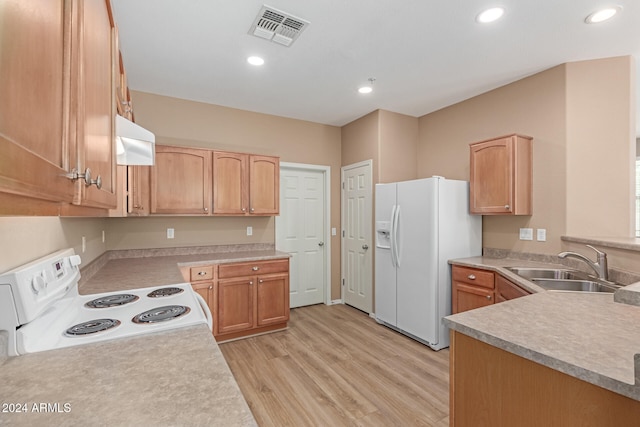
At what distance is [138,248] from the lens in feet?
10.8

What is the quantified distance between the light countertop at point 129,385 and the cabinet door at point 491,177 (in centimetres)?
287

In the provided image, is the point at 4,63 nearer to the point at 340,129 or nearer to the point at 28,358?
the point at 28,358

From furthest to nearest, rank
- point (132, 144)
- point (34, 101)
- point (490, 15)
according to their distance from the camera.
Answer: point (490, 15)
point (132, 144)
point (34, 101)

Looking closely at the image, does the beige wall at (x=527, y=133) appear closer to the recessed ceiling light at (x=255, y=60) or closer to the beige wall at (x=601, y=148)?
the beige wall at (x=601, y=148)

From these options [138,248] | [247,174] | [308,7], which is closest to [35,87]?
[308,7]

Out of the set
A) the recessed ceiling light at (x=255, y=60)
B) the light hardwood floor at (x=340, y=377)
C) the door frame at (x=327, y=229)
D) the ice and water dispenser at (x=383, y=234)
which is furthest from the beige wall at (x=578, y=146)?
the recessed ceiling light at (x=255, y=60)

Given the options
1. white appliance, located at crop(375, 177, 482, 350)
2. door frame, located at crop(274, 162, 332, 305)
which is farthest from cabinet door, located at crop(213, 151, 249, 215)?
white appliance, located at crop(375, 177, 482, 350)

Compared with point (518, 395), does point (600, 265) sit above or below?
above

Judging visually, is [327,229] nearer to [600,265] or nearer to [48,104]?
[600,265]

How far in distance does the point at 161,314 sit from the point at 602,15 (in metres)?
3.29

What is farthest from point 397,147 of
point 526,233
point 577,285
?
point 577,285

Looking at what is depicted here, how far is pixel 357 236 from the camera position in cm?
428

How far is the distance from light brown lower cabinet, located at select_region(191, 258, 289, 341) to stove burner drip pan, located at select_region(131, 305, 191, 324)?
5.17 ft

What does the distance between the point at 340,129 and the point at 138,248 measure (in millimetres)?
3197
